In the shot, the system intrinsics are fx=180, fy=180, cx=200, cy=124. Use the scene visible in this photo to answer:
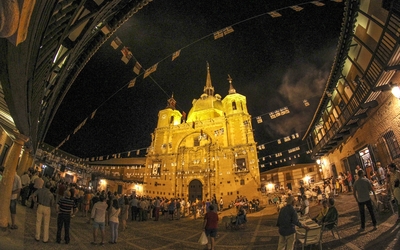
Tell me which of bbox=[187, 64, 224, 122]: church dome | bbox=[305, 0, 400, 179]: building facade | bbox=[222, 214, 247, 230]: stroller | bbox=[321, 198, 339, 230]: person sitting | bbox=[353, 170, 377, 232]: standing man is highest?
bbox=[187, 64, 224, 122]: church dome

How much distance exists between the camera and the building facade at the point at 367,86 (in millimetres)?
8234

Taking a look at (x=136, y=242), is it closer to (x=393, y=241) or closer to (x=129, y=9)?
(x=393, y=241)

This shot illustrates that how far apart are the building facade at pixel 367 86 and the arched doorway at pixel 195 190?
1886 centimetres

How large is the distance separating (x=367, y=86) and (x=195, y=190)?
25.3m

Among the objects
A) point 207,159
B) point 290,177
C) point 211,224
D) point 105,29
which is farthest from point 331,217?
point 290,177

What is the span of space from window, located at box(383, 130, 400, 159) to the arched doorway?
76.5 feet

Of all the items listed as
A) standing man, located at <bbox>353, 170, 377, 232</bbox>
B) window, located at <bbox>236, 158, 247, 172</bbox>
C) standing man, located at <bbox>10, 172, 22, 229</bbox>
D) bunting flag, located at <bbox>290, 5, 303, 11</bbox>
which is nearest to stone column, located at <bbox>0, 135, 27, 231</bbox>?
standing man, located at <bbox>10, 172, 22, 229</bbox>

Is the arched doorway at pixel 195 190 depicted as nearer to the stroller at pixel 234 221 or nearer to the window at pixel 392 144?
the stroller at pixel 234 221

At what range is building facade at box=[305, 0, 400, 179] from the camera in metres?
8.23

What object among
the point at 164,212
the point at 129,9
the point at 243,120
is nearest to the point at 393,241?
the point at 129,9

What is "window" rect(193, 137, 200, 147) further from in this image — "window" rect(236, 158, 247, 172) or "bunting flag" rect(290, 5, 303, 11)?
"bunting flag" rect(290, 5, 303, 11)

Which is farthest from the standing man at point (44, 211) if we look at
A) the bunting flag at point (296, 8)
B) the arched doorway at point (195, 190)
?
the arched doorway at point (195, 190)

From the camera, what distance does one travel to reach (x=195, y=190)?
29281 mm

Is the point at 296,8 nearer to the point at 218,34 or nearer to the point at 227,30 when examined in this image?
the point at 227,30
